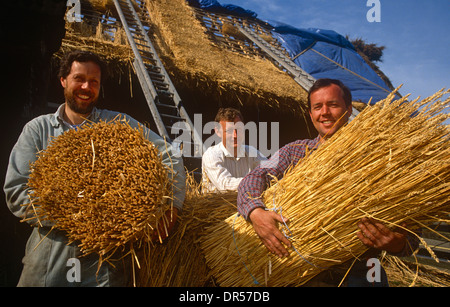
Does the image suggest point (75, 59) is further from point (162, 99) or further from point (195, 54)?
point (195, 54)

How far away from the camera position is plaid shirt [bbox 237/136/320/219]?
1.22m

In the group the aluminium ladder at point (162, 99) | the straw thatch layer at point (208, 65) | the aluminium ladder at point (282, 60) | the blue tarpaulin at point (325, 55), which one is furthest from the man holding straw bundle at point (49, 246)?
the blue tarpaulin at point (325, 55)

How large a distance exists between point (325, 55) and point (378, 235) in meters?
8.43

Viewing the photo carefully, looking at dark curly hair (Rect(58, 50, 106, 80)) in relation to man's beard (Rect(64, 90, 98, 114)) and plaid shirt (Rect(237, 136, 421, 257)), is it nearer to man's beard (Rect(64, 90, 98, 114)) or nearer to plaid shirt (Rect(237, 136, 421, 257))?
man's beard (Rect(64, 90, 98, 114))

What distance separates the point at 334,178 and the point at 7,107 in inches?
99.5

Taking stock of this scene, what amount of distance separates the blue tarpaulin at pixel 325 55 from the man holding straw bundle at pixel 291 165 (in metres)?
6.06

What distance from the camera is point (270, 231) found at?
43.9 inches

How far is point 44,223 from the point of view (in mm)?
1130

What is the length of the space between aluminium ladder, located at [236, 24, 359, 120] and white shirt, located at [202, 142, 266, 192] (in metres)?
4.24

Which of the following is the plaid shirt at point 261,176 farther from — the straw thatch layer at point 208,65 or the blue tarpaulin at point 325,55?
the blue tarpaulin at point 325,55

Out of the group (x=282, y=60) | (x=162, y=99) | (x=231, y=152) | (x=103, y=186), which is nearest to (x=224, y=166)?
(x=231, y=152)

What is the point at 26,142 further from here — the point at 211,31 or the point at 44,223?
the point at 211,31

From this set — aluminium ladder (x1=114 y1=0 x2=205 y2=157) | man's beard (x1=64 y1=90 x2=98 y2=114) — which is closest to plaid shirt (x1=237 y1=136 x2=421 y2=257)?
man's beard (x1=64 y1=90 x2=98 y2=114)
